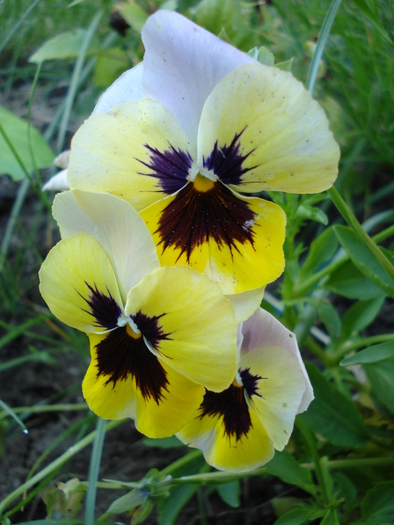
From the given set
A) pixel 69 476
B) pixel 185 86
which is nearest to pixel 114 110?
pixel 185 86

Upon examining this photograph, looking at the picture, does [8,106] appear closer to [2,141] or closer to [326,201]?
[2,141]

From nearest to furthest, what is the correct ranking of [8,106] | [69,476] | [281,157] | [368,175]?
[281,157] < [69,476] < [368,175] < [8,106]

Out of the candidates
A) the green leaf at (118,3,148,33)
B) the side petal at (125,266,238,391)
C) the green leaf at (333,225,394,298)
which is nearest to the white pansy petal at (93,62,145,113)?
the side petal at (125,266,238,391)

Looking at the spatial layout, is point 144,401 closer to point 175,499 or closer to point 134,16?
point 175,499

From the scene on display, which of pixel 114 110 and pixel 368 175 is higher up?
pixel 114 110

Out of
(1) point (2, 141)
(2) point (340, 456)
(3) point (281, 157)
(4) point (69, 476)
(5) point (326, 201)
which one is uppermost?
(3) point (281, 157)

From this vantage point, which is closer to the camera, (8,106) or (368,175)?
(368,175)

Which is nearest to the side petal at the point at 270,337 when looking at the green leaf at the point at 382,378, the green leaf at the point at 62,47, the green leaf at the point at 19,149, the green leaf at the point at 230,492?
the green leaf at the point at 382,378

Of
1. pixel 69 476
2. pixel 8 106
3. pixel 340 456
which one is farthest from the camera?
pixel 8 106

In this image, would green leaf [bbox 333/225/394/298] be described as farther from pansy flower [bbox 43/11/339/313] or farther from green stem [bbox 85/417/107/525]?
green stem [bbox 85/417/107/525]
